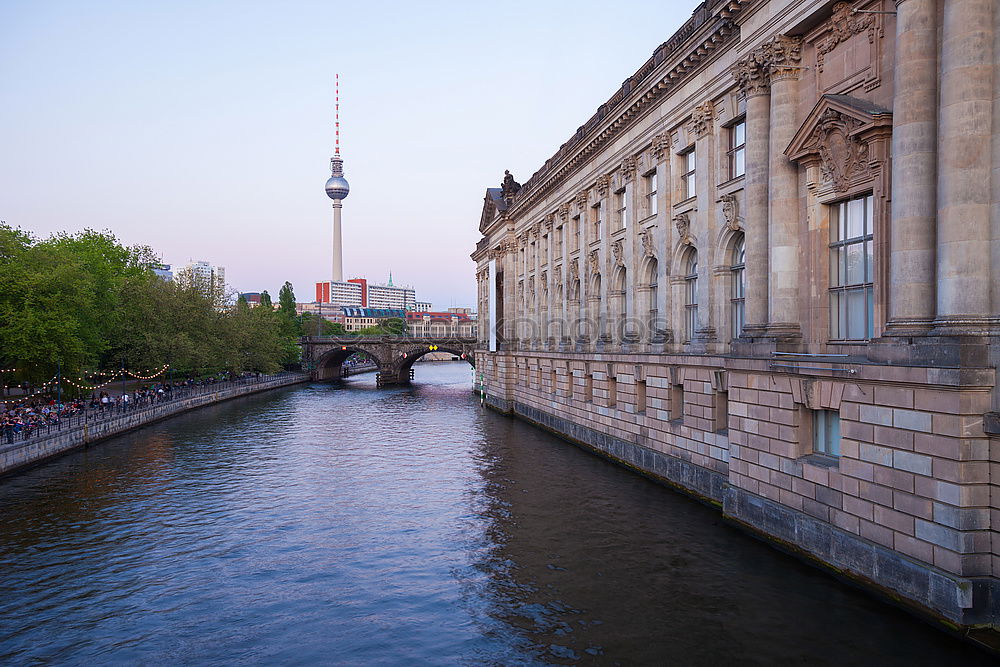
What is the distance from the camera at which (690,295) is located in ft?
91.9

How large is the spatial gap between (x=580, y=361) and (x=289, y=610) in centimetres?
2602

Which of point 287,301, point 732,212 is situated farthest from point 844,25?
point 287,301

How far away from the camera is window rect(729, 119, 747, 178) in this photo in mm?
23922

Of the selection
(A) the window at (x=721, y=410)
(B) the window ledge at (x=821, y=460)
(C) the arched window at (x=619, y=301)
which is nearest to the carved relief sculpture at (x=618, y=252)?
(C) the arched window at (x=619, y=301)

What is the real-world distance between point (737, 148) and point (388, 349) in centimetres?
8794

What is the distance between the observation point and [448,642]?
555 inches

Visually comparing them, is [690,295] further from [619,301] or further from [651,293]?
[619,301]

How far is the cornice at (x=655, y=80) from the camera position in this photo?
23516 mm

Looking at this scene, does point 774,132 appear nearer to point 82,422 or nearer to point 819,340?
point 819,340

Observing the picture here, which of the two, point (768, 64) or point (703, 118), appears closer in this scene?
point (768, 64)

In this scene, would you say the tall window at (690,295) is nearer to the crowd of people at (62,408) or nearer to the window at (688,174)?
the window at (688,174)

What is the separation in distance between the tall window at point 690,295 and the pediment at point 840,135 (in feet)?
30.0

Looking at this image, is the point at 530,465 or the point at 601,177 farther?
the point at 601,177

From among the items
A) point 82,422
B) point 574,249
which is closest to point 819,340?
point 574,249
